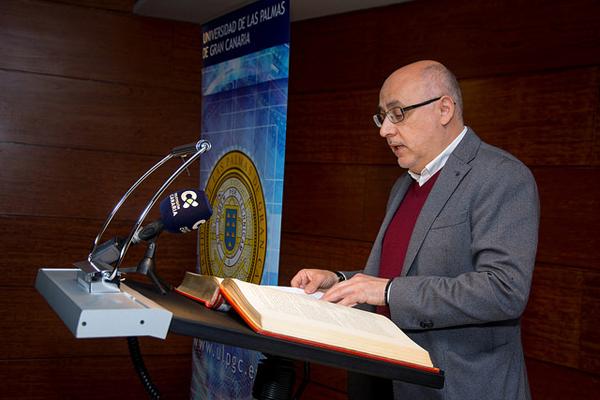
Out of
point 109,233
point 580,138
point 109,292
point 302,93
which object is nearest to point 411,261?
point 109,292

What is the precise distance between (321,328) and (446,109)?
0.92 metres

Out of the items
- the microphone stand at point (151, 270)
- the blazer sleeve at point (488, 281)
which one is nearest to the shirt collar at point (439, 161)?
the blazer sleeve at point (488, 281)

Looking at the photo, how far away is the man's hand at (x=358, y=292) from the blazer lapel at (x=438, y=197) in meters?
0.24

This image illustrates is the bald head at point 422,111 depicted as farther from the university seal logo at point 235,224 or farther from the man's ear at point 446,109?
the university seal logo at point 235,224

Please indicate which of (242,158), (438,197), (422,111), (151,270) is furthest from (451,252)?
(242,158)

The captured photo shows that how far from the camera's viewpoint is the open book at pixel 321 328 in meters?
1.02

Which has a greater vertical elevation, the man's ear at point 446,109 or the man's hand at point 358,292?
the man's ear at point 446,109

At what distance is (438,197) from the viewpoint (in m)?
1.66

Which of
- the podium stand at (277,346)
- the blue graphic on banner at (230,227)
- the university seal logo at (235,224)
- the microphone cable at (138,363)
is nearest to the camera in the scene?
the podium stand at (277,346)

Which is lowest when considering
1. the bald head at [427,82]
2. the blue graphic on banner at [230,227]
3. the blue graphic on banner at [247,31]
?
the blue graphic on banner at [230,227]

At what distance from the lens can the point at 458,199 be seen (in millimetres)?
1625

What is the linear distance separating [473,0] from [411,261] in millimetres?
1577

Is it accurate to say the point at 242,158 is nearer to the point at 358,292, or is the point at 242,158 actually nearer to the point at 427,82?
the point at 427,82

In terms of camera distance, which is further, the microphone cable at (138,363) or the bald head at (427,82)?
the bald head at (427,82)
